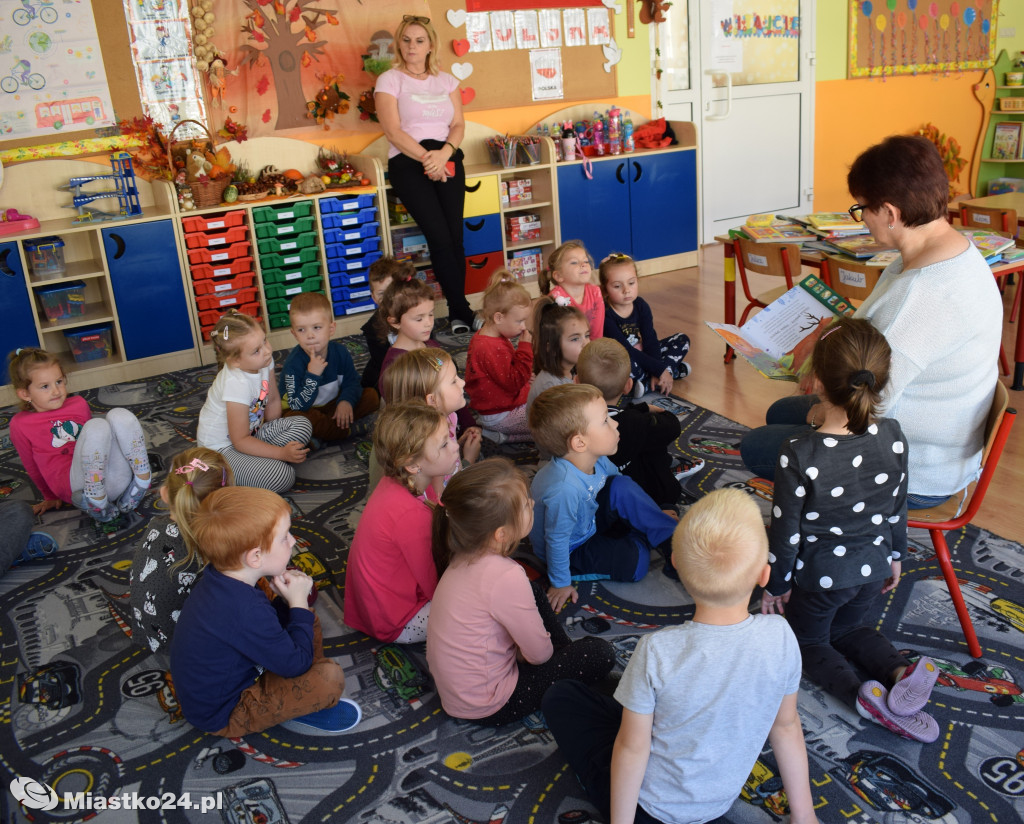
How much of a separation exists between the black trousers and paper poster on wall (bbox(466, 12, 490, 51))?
92cm

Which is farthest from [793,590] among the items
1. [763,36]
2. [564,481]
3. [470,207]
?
[763,36]

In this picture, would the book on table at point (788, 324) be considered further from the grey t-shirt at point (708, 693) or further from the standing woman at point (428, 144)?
the standing woman at point (428, 144)

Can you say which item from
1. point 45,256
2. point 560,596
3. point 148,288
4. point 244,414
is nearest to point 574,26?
point 148,288

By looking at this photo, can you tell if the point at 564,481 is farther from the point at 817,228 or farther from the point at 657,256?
the point at 657,256

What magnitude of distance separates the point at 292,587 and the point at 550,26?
470 centimetres

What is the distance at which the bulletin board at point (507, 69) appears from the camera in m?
5.21

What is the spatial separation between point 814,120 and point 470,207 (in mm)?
3300

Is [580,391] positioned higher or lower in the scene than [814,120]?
lower

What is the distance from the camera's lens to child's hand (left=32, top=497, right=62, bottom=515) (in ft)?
9.86

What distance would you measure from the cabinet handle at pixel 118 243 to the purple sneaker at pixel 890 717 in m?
3.86

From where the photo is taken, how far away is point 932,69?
7.16 metres

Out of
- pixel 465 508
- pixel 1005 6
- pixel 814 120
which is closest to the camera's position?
pixel 465 508

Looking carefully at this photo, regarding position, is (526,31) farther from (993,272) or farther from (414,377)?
(414,377)
